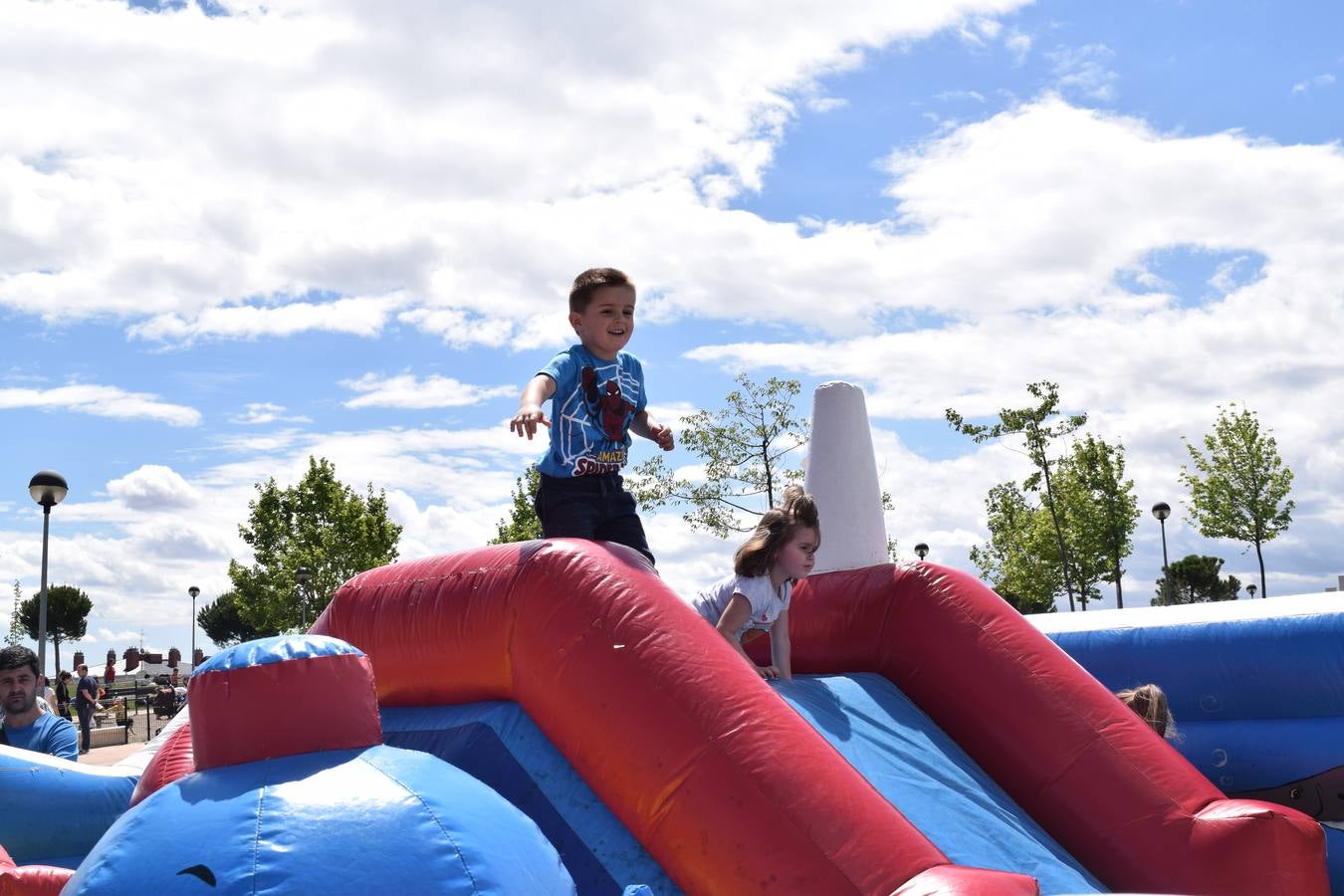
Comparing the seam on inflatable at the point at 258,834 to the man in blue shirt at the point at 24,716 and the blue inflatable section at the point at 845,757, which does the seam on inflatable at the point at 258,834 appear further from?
the man in blue shirt at the point at 24,716

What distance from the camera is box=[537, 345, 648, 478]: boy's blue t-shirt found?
4234 mm

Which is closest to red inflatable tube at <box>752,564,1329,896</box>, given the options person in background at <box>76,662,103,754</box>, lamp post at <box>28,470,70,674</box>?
lamp post at <box>28,470,70,674</box>

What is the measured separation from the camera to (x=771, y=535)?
4453 mm

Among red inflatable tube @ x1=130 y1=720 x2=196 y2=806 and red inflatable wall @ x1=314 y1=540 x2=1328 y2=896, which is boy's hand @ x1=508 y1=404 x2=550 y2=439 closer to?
red inflatable wall @ x1=314 y1=540 x2=1328 y2=896

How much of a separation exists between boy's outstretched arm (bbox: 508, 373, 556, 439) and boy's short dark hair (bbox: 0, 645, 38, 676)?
9.62 feet

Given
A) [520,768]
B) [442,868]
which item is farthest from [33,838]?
[442,868]

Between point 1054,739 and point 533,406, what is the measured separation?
2141mm

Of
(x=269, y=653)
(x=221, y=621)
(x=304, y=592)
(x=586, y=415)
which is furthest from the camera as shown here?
(x=221, y=621)

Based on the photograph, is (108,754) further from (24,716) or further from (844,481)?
(844,481)

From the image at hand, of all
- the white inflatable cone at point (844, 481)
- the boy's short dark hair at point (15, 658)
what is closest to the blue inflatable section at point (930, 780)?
the white inflatable cone at point (844, 481)

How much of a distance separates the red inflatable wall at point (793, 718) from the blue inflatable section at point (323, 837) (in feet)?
2.65

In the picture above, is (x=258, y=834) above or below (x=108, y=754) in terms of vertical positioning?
above

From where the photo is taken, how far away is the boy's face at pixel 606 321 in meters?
4.30

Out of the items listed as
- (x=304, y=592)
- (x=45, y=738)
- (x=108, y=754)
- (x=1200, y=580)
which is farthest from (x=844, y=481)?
(x=1200, y=580)
